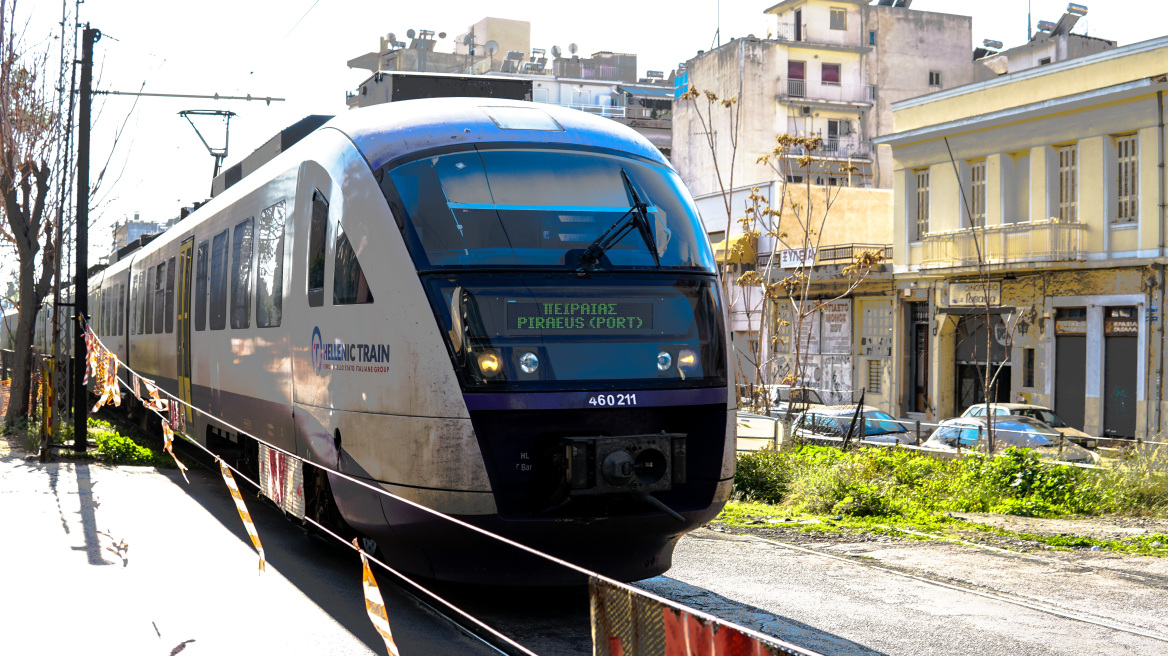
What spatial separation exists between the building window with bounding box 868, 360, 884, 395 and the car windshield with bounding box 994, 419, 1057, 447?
13403mm

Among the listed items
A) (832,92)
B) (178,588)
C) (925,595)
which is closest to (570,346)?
(925,595)

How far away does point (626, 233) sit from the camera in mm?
7621

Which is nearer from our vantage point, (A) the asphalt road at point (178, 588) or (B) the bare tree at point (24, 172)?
(A) the asphalt road at point (178, 588)

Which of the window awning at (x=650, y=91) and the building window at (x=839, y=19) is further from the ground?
the building window at (x=839, y=19)

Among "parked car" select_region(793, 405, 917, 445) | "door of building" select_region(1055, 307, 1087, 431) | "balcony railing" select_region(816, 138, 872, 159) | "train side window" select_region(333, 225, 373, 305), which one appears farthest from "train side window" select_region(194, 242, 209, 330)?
"balcony railing" select_region(816, 138, 872, 159)

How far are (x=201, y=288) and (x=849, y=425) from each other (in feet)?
47.9

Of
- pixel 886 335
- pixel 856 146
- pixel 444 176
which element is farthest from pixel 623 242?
pixel 856 146

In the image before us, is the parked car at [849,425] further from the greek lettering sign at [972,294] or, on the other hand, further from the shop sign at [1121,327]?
the greek lettering sign at [972,294]

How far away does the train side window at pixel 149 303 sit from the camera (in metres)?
17.2

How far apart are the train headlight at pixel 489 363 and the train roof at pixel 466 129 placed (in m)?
1.56

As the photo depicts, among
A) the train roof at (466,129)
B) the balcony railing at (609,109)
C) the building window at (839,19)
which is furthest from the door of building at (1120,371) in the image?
the balcony railing at (609,109)

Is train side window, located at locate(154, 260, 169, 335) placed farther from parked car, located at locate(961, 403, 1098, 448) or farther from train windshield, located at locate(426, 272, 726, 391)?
parked car, located at locate(961, 403, 1098, 448)

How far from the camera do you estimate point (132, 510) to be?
1164 cm

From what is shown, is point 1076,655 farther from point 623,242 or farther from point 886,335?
point 886,335
